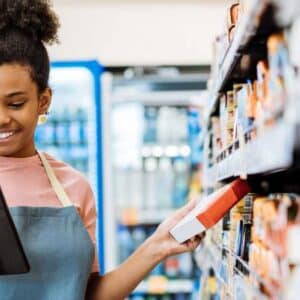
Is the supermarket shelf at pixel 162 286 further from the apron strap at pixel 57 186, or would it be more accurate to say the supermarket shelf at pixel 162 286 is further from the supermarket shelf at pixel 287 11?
the supermarket shelf at pixel 287 11

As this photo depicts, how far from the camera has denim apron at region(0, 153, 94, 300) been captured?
185cm

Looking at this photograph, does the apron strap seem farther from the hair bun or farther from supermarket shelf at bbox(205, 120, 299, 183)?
supermarket shelf at bbox(205, 120, 299, 183)

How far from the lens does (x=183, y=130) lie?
183 inches

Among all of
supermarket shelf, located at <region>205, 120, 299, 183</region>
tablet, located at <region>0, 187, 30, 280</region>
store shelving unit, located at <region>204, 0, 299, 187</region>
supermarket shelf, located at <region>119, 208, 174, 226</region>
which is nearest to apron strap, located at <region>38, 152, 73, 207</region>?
tablet, located at <region>0, 187, 30, 280</region>

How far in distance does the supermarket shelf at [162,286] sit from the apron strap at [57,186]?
2538 mm

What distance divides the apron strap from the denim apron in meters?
0.03

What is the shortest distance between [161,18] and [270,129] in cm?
371

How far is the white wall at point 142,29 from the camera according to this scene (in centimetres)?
460

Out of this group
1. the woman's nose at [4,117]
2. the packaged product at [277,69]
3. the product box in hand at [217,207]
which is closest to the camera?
the packaged product at [277,69]

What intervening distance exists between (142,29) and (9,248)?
127 inches

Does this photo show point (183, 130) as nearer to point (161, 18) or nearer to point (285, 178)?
point (161, 18)

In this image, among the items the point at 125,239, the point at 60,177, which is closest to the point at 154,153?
the point at 125,239

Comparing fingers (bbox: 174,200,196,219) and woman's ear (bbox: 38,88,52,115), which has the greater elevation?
woman's ear (bbox: 38,88,52,115)

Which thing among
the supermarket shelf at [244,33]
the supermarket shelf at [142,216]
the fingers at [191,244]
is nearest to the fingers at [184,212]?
the fingers at [191,244]
